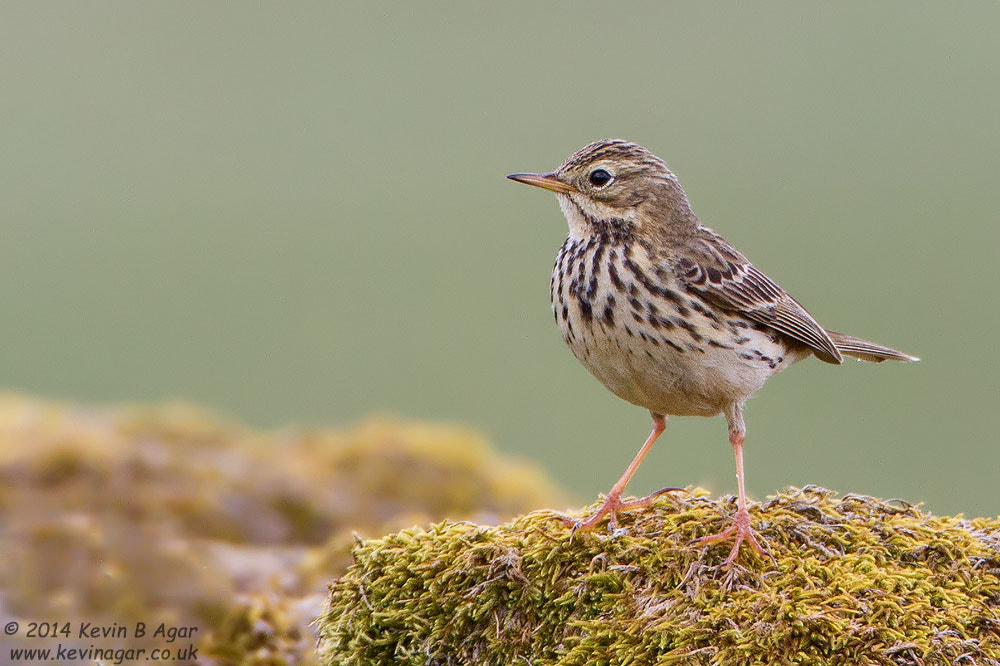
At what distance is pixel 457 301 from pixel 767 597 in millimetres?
14798

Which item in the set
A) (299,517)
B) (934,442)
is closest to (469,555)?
(299,517)

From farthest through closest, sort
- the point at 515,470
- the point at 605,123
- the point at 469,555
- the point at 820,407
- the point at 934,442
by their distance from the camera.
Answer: the point at 605,123 → the point at 820,407 → the point at 934,442 → the point at 515,470 → the point at 469,555

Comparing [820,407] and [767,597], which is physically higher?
[820,407]

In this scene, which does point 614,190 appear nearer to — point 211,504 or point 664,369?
point 664,369

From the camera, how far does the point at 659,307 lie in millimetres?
6078

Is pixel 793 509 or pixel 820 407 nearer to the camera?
pixel 793 509

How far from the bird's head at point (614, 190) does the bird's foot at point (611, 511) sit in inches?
63.9

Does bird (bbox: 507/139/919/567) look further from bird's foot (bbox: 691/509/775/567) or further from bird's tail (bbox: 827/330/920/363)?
bird's tail (bbox: 827/330/920/363)

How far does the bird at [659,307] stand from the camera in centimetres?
601

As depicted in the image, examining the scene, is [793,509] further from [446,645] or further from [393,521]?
[393,521]

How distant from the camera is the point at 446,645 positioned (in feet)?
17.0

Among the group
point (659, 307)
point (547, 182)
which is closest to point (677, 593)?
point (659, 307)

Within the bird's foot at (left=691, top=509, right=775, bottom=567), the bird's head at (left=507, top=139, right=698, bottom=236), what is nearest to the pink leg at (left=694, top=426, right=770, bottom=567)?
the bird's foot at (left=691, top=509, right=775, bottom=567)

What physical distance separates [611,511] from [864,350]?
9.52 ft
